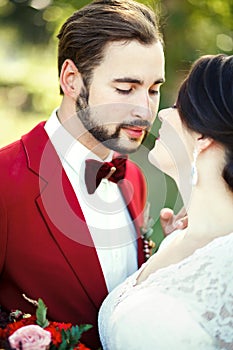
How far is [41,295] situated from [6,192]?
16.9 inches

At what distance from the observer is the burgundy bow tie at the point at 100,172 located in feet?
10.9

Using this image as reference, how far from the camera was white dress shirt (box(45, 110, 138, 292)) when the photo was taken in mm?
3256

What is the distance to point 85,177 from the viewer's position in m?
3.32

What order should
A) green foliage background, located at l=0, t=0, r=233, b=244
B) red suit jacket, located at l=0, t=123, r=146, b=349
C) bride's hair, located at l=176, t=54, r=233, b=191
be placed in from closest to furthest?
bride's hair, located at l=176, t=54, r=233, b=191 < red suit jacket, located at l=0, t=123, r=146, b=349 < green foliage background, located at l=0, t=0, r=233, b=244

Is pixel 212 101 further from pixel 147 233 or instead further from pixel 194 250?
pixel 147 233

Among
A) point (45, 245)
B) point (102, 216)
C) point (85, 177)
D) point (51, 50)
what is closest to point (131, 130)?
point (85, 177)

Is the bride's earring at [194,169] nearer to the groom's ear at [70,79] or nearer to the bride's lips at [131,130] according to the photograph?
the bride's lips at [131,130]

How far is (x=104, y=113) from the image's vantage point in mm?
3424

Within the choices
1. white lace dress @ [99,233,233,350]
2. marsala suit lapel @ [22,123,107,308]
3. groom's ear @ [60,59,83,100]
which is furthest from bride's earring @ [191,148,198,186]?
groom's ear @ [60,59,83,100]

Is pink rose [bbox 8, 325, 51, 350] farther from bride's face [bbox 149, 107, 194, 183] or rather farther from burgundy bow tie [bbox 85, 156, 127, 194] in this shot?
burgundy bow tie [bbox 85, 156, 127, 194]

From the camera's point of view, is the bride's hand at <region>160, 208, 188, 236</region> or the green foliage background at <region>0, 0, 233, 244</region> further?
the green foliage background at <region>0, 0, 233, 244</region>

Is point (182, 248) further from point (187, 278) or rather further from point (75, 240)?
point (75, 240)

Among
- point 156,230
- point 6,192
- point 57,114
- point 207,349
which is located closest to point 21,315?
point 6,192

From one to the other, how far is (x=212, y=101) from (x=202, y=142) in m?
0.15
